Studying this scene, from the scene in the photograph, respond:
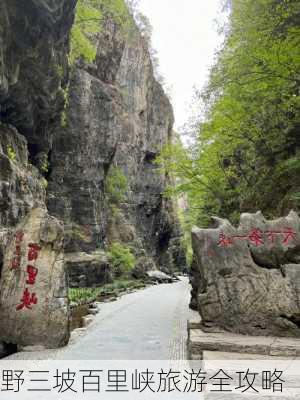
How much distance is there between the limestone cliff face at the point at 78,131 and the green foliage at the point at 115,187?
2.49ft

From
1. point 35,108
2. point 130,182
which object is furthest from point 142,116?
point 35,108

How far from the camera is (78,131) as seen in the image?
2538 cm

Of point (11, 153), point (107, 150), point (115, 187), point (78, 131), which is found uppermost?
point (78, 131)

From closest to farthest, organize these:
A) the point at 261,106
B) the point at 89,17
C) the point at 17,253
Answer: the point at 17,253, the point at 261,106, the point at 89,17

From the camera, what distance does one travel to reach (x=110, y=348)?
7.12 metres

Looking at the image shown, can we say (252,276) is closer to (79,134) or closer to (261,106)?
(261,106)

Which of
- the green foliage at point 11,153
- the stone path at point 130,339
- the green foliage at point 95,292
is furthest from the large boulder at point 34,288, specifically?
the green foliage at point 95,292

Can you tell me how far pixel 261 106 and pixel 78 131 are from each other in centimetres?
1554

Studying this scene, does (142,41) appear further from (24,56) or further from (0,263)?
(0,263)

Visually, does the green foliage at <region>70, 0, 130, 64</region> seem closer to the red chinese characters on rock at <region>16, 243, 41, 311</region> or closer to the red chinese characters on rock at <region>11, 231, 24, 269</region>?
the red chinese characters on rock at <region>11, 231, 24, 269</region>

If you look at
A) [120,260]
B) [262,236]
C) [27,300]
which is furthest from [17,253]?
[120,260]

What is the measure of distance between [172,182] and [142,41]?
51.3 feet

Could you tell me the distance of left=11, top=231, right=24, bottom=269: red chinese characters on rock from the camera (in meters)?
7.30

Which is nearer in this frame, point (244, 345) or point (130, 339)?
point (244, 345)
